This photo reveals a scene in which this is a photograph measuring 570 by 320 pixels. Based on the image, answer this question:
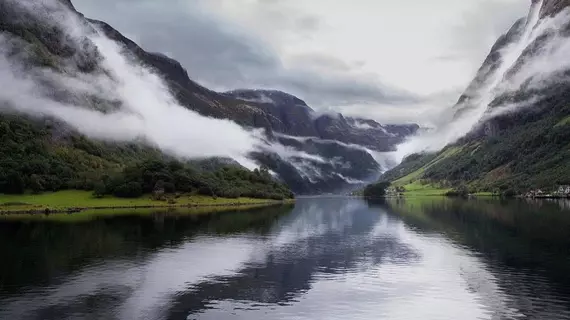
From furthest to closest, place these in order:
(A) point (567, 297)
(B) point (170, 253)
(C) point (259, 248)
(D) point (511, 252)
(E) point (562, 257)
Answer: (C) point (259, 248), (B) point (170, 253), (D) point (511, 252), (E) point (562, 257), (A) point (567, 297)

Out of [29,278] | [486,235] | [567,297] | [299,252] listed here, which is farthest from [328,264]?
[486,235]

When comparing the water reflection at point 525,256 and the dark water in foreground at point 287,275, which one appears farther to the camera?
the water reflection at point 525,256

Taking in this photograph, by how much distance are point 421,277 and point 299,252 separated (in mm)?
27773

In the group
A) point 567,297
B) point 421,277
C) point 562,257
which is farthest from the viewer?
point 562,257

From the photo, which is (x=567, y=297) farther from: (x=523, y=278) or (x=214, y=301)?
(x=214, y=301)

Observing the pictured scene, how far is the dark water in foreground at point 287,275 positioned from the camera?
50.9 metres

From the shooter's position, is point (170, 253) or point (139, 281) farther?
point (170, 253)

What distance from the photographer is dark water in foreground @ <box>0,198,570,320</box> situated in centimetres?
5094

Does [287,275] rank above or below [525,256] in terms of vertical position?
below

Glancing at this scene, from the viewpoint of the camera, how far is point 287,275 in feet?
229

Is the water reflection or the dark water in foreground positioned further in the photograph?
the water reflection

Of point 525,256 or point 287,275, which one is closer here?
point 287,275

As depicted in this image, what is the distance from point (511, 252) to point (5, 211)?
571 feet

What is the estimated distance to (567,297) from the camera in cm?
5234
